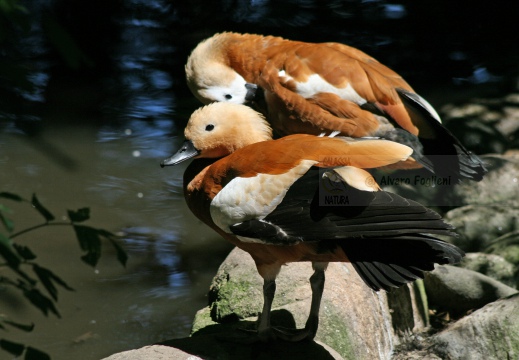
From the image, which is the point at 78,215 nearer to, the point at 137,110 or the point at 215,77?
the point at 215,77

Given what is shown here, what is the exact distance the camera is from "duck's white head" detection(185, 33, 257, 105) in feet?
16.6

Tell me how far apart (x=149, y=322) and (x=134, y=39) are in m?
5.39

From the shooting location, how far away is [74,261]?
5684 mm

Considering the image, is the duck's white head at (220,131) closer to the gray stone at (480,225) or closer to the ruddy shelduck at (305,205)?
the ruddy shelduck at (305,205)

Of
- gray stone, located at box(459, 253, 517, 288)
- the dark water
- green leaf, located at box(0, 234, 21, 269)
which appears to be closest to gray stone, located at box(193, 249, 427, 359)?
gray stone, located at box(459, 253, 517, 288)

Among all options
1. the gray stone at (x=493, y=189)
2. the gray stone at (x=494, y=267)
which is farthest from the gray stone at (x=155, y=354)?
the gray stone at (x=493, y=189)

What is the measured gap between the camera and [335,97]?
476 cm

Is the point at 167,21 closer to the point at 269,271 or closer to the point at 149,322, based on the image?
the point at 149,322

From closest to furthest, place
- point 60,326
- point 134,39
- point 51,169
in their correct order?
point 60,326 < point 51,169 < point 134,39

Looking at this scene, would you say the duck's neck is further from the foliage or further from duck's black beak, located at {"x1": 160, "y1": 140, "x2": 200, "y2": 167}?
the foliage

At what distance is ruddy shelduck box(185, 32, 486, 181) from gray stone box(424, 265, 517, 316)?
0.67 metres

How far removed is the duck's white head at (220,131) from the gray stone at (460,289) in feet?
5.93

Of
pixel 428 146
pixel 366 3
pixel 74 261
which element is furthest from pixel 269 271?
pixel 366 3

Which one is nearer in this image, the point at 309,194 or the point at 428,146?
the point at 309,194
